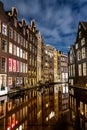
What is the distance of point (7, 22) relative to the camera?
41875 mm

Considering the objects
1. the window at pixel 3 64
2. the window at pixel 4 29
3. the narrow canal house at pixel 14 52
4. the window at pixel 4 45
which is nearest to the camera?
the window at pixel 3 64

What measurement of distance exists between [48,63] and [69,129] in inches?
3606

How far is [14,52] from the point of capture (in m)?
46.5

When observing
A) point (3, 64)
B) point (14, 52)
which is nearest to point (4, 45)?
point (3, 64)

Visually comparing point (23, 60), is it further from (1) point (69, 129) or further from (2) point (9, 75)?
(1) point (69, 129)

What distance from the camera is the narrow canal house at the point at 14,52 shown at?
129 feet

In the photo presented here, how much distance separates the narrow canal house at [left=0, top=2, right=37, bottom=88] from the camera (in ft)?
129

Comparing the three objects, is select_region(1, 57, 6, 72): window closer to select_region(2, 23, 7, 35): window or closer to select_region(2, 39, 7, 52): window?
select_region(2, 39, 7, 52): window

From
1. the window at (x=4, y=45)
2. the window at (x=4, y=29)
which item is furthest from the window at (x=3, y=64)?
the window at (x=4, y=29)

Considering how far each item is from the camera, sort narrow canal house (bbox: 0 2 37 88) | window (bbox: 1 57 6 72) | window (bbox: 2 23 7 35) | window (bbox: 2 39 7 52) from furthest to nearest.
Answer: window (bbox: 2 23 7 35), window (bbox: 2 39 7 52), narrow canal house (bbox: 0 2 37 88), window (bbox: 1 57 6 72)

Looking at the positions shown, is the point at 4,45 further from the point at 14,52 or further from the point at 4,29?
the point at 14,52

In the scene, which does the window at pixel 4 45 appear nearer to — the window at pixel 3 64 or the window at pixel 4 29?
the window at pixel 4 29

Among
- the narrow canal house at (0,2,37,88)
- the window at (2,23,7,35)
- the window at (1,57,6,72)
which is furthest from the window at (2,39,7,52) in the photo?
the window at (1,57,6,72)

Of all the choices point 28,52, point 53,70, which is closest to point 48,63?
point 53,70
